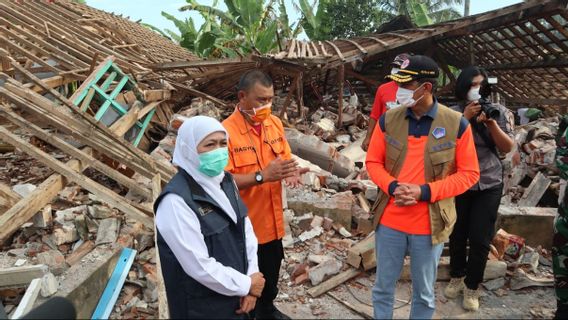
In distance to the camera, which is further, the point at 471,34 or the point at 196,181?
the point at 471,34

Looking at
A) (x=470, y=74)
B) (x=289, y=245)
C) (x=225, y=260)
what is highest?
(x=470, y=74)

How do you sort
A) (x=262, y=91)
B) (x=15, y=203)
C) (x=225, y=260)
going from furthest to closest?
1. (x=15, y=203)
2. (x=262, y=91)
3. (x=225, y=260)

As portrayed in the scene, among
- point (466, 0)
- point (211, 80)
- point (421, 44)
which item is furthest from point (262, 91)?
point (466, 0)

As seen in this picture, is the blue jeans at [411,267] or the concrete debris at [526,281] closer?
the blue jeans at [411,267]

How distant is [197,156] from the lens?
188 centimetres

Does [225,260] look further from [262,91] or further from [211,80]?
[211,80]

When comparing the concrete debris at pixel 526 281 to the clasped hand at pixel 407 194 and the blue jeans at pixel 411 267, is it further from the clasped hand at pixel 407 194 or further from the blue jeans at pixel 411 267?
the clasped hand at pixel 407 194

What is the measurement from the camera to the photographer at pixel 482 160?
290 cm

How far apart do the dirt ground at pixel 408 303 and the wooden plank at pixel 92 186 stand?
1608mm

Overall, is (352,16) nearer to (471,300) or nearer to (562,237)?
(471,300)

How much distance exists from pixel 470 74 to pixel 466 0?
27.2m

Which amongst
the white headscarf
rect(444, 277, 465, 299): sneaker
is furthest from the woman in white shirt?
rect(444, 277, 465, 299): sneaker

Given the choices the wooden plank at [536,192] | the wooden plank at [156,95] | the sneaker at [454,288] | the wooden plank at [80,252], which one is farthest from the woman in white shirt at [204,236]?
the wooden plank at [156,95]

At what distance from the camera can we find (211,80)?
8.23 metres
